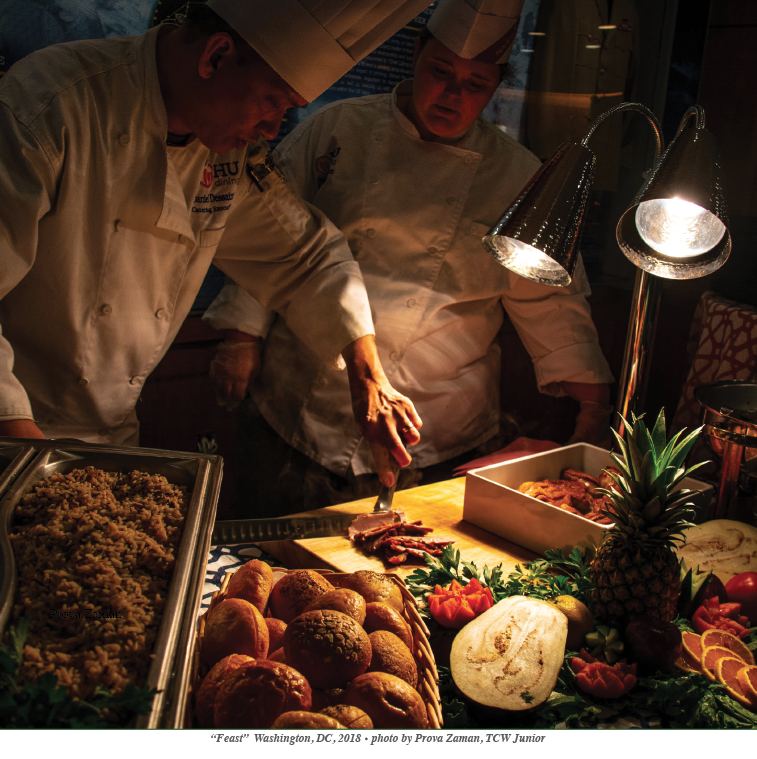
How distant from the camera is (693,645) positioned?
0.91m

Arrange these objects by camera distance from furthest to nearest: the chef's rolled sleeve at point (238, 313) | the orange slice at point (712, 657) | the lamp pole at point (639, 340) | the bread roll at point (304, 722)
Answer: the chef's rolled sleeve at point (238, 313)
the lamp pole at point (639, 340)
the orange slice at point (712, 657)
the bread roll at point (304, 722)

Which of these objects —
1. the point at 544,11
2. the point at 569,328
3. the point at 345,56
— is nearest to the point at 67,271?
the point at 345,56

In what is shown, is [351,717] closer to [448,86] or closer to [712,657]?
[712,657]

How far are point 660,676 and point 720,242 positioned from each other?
69 cm

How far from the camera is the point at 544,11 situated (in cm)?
223

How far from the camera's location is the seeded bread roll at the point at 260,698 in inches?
24.6

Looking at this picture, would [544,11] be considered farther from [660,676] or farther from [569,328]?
[660,676]

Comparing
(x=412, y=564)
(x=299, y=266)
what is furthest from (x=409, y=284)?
(x=412, y=564)

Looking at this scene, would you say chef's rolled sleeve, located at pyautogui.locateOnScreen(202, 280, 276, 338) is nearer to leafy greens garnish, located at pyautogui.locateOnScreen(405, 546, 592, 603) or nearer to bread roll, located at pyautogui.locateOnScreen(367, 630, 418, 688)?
leafy greens garnish, located at pyautogui.locateOnScreen(405, 546, 592, 603)

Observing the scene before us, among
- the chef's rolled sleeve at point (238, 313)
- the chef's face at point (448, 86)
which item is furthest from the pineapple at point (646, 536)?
the chef's rolled sleeve at point (238, 313)

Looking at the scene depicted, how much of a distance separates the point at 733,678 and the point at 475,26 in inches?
52.7

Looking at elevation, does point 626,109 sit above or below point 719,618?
above

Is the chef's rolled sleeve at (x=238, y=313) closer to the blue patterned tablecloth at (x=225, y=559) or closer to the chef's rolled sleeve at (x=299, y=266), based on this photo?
the chef's rolled sleeve at (x=299, y=266)

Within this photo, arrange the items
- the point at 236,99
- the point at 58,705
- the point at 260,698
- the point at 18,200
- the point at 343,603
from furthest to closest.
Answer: the point at 236,99 < the point at 18,200 < the point at 343,603 < the point at 260,698 < the point at 58,705
